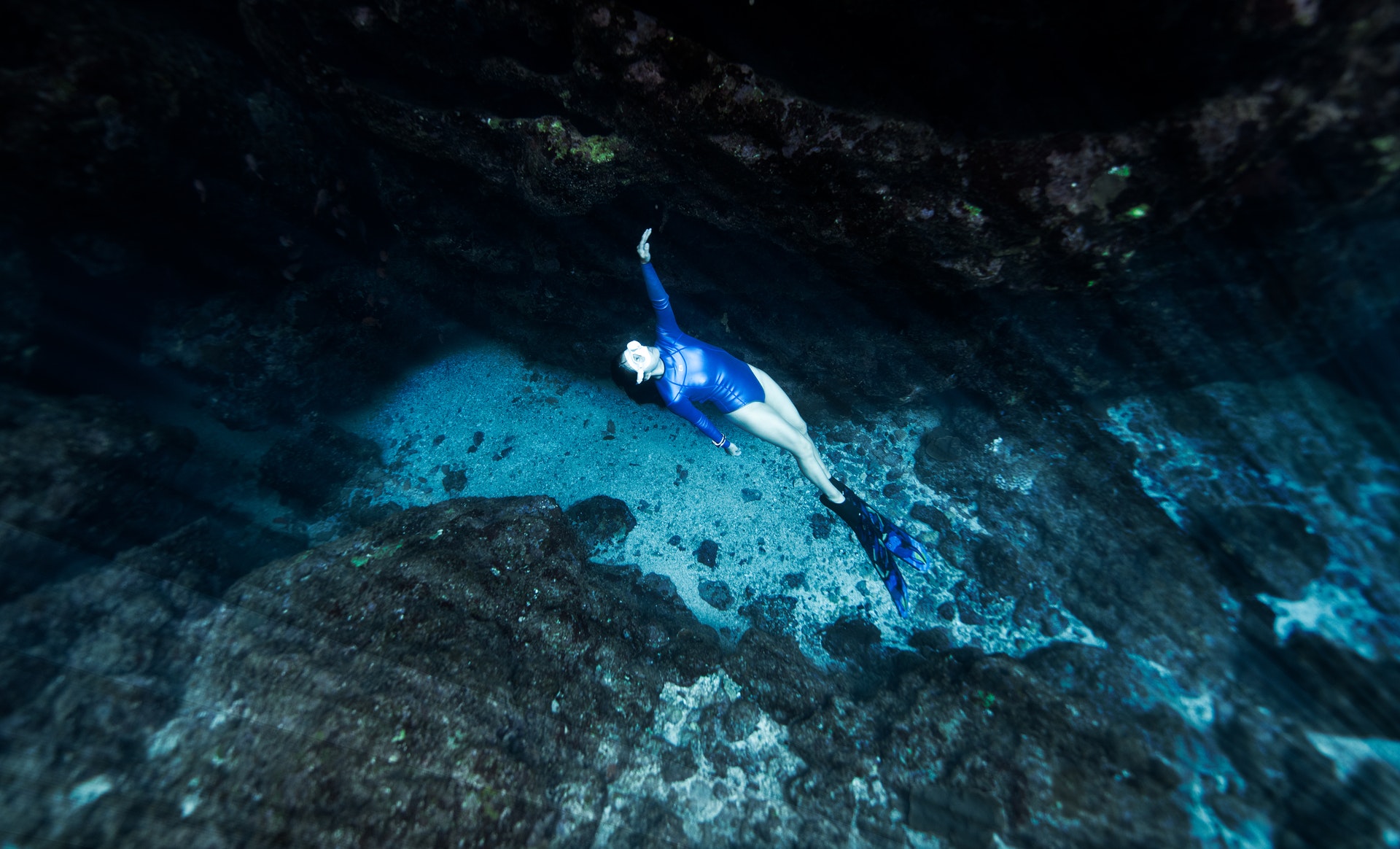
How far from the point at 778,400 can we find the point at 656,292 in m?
1.62

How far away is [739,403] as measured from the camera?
4.14 m

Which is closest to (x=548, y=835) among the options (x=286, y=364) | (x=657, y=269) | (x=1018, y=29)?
(x=657, y=269)

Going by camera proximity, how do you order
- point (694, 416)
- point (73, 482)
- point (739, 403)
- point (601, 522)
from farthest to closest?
point (601, 522) → point (739, 403) → point (694, 416) → point (73, 482)

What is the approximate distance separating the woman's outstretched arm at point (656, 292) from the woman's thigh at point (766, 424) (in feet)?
3.28

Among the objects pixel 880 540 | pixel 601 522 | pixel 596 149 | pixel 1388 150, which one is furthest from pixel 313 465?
pixel 1388 150

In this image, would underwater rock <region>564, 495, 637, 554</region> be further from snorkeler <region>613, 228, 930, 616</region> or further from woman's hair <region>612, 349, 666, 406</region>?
woman's hair <region>612, 349, 666, 406</region>

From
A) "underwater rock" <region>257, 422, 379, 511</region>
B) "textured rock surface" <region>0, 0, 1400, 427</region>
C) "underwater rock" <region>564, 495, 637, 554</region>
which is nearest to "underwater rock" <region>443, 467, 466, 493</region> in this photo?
"underwater rock" <region>257, 422, 379, 511</region>

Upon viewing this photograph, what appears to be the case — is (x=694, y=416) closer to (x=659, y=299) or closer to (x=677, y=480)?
(x=659, y=299)

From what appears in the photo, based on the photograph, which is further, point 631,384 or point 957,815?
point 631,384

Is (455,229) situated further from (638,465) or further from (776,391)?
(776,391)

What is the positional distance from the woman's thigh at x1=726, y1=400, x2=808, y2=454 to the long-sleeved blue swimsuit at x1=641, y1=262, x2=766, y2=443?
0.08 meters

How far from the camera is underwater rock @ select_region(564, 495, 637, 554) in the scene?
4.94m

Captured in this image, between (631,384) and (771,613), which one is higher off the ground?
(631,384)

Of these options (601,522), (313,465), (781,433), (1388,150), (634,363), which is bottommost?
(313,465)
